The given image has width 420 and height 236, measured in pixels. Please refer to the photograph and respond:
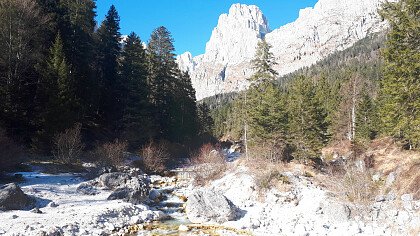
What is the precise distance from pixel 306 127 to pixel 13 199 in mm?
24314

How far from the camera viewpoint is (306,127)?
3142 cm

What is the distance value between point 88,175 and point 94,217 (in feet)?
29.6

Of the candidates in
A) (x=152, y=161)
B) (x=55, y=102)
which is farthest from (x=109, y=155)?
(x=55, y=102)

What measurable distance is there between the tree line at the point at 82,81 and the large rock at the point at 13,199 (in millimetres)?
10241

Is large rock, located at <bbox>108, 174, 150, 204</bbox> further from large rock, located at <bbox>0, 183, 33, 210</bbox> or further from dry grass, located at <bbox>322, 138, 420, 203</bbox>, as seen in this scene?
dry grass, located at <bbox>322, 138, 420, 203</bbox>

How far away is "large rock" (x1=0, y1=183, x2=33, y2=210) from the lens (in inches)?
643

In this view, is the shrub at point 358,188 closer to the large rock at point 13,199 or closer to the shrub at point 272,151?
the shrub at point 272,151

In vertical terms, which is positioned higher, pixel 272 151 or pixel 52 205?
pixel 272 151

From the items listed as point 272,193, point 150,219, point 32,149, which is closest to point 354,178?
point 272,193

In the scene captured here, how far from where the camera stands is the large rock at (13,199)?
16344 mm

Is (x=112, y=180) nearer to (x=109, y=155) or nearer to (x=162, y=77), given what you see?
(x=109, y=155)

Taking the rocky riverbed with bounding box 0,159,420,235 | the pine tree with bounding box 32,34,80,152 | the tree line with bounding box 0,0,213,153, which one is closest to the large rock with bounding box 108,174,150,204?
the rocky riverbed with bounding box 0,159,420,235

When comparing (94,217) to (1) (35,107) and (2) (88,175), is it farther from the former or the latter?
(1) (35,107)

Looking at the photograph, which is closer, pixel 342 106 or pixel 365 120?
pixel 342 106
